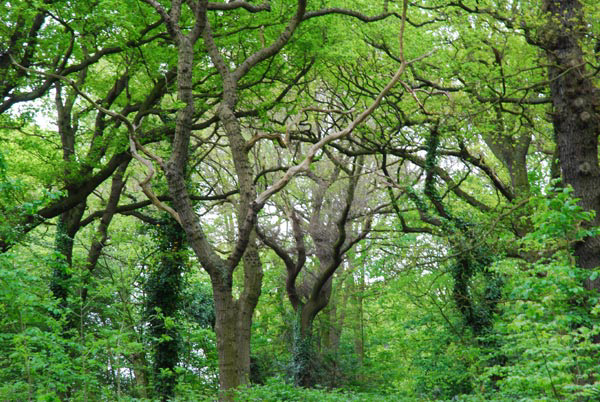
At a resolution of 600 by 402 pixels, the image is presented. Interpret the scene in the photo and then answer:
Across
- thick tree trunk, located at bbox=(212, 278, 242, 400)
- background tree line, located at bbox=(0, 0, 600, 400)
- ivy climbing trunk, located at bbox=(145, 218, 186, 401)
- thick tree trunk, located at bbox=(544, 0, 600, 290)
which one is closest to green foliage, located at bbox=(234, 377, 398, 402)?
background tree line, located at bbox=(0, 0, 600, 400)

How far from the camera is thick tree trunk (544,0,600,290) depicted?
29.5 ft

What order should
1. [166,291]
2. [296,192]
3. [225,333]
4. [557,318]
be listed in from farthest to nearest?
1. [296,192]
2. [166,291]
3. [225,333]
4. [557,318]

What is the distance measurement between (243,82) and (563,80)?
6511 mm

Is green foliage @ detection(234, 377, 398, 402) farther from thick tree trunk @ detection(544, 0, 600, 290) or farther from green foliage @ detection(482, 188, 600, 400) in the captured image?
thick tree trunk @ detection(544, 0, 600, 290)

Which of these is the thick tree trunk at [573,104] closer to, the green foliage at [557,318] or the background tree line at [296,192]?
the background tree line at [296,192]

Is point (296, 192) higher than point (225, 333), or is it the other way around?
point (296, 192)

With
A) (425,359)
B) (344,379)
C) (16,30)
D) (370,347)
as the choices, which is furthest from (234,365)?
(370,347)

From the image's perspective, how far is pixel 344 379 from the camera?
62.2 feet

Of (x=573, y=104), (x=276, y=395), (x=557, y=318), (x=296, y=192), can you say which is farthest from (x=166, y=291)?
(x=557, y=318)

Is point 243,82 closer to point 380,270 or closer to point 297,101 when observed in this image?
point 297,101

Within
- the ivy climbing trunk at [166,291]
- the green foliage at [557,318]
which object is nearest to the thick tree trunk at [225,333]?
the green foliage at [557,318]

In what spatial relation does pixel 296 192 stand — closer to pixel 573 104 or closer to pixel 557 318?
pixel 573 104

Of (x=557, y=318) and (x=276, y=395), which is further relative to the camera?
(x=276, y=395)

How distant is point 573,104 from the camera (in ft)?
30.5
